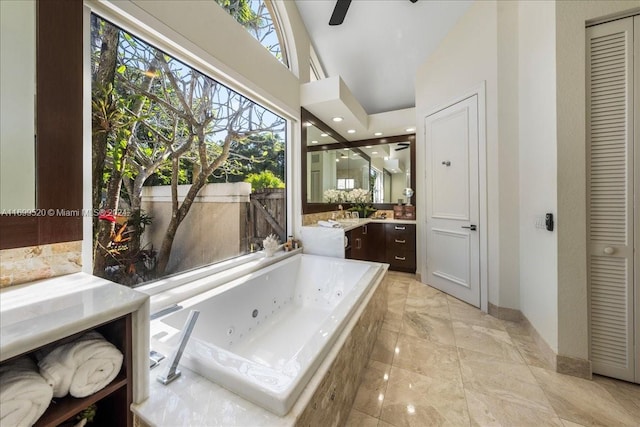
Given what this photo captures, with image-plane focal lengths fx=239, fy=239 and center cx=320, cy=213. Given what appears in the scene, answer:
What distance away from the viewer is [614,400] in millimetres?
1390

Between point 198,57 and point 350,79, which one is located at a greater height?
point 350,79

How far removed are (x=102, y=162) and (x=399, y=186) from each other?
3934mm

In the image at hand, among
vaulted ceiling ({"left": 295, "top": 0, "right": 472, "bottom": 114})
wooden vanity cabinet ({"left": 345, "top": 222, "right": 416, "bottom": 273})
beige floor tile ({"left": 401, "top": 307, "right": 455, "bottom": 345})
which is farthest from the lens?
wooden vanity cabinet ({"left": 345, "top": 222, "right": 416, "bottom": 273})

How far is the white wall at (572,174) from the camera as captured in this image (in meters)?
1.54

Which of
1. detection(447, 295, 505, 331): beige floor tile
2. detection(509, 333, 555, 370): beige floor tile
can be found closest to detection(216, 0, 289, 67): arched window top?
detection(447, 295, 505, 331): beige floor tile

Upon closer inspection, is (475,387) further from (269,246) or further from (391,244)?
(391,244)

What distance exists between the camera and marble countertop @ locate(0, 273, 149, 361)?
599 millimetres

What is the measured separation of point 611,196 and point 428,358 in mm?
1603

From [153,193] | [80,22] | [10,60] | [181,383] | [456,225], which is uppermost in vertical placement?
[80,22]

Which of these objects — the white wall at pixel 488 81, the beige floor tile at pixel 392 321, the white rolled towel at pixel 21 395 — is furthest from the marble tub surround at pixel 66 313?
the white wall at pixel 488 81

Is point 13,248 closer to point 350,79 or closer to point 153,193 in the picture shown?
point 153,193

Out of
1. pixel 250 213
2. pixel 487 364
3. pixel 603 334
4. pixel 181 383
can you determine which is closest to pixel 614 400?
pixel 603 334

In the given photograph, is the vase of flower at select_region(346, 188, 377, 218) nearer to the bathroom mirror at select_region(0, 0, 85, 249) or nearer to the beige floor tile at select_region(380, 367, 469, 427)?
the beige floor tile at select_region(380, 367, 469, 427)

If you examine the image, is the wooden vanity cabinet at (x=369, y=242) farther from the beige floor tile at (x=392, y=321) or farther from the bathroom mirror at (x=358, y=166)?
the beige floor tile at (x=392, y=321)
